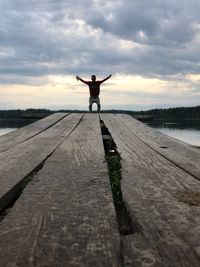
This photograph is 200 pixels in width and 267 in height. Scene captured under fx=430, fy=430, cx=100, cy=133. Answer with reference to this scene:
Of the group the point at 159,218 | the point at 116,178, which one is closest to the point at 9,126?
the point at 116,178

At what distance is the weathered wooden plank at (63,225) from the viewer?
1298 millimetres

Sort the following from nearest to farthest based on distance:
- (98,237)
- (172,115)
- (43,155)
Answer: (98,237) < (43,155) < (172,115)

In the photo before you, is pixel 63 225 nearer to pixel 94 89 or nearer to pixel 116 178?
pixel 116 178

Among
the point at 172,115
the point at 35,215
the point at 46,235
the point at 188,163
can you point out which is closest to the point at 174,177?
the point at 188,163

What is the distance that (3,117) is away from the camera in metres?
16.8

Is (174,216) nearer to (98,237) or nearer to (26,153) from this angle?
(98,237)

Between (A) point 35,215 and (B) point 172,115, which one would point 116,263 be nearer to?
(A) point 35,215

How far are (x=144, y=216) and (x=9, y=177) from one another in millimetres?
1089

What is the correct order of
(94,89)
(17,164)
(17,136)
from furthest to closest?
(94,89) < (17,136) < (17,164)

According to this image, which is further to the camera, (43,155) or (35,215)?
(43,155)

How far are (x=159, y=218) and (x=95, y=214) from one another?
10.1 inches

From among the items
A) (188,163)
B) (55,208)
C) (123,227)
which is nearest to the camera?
(123,227)

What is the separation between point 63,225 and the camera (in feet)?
5.26

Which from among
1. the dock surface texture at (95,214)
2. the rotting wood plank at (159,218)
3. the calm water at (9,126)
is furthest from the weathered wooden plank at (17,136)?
the calm water at (9,126)
